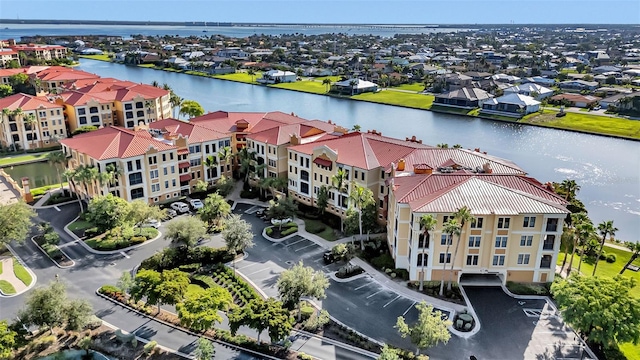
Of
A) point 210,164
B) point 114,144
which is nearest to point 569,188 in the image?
point 210,164

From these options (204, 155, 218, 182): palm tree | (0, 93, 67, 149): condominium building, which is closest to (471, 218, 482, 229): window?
(204, 155, 218, 182): palm tree

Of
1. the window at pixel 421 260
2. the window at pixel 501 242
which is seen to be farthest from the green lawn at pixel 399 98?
the window at pixel 421 260

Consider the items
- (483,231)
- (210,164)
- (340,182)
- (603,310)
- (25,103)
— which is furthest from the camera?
(25,103)

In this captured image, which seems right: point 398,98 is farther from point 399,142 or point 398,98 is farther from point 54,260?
point 54,260

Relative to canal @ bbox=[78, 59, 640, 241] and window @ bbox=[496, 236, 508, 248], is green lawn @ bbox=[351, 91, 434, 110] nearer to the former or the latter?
canal @ bbox=[78, 59, 640, 241]

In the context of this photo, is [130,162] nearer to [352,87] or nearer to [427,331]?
[427,331]

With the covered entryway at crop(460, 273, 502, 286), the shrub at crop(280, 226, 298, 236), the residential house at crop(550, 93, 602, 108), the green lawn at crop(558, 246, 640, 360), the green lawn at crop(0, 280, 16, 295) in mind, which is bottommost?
the green lawn at crop(558, 246, 640, 360)
